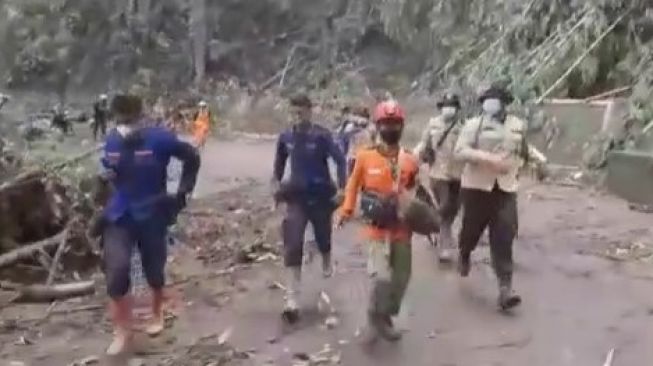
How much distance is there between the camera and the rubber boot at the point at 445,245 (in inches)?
Result: 422

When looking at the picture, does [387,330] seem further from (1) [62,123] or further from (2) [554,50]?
(1) [62,123]

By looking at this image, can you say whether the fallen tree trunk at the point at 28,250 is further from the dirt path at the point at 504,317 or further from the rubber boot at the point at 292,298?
the rubber boot at the point at 292,298

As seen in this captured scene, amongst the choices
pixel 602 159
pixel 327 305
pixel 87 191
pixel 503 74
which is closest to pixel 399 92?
pixel 503 74

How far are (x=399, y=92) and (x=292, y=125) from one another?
3277 centimetres

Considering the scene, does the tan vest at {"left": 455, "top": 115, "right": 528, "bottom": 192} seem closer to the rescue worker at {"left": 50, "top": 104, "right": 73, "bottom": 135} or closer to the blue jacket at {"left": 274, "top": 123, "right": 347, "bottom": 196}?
the blue jacket at {"left": 274, "top": 123, "right": 347, "bottom": 196}

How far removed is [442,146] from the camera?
10.5 meters

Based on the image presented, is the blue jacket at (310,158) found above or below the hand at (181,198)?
above

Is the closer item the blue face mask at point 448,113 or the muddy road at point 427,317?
the muddy road at point 427,317

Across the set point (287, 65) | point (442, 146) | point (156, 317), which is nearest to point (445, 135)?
point (442, 146)

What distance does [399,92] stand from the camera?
134 feet

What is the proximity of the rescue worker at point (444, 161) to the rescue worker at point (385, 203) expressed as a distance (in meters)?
2.87

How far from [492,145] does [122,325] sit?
3076 mm

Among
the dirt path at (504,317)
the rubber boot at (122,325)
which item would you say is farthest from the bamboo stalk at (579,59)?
the rubber boot at (122,325)

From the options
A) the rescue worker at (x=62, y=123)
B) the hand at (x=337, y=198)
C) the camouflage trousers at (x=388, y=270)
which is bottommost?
the rescue worker at (x=62, y=123)
